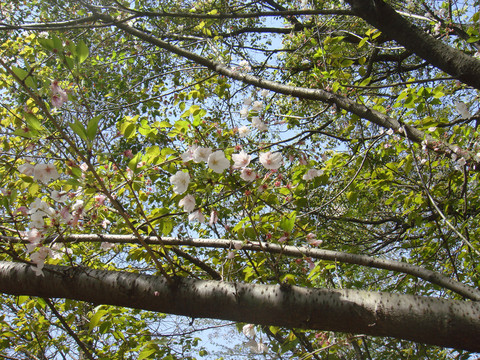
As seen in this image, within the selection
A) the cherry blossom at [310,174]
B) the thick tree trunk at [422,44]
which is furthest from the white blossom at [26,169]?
the thick tree trunk at [422,44]

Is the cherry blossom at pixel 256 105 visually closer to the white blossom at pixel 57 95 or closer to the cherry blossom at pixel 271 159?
the cherry blossom at pixel 271 159

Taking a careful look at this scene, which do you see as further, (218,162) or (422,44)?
(422,44)

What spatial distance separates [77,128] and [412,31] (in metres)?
2.12

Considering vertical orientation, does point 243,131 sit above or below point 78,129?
above

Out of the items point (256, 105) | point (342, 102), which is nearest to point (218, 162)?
point (256, 105)

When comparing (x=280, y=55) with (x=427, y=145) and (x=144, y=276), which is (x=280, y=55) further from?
(x=144, y=276)

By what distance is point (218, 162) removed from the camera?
56.4 inches

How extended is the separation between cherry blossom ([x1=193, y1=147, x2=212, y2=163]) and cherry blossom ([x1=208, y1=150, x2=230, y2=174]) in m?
0.02

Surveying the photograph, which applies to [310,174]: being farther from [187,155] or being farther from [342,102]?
[342,102]

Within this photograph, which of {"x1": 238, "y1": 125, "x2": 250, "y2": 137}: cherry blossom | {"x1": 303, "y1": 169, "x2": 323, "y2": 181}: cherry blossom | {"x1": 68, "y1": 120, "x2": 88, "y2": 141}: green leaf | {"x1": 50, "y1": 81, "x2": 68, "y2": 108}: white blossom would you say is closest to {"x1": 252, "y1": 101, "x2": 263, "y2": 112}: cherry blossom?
{"x1": 238, "y1": 125, "x2": 250, "y2": 137}: cherry blossom

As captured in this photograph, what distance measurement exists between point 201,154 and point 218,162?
0.32 ft

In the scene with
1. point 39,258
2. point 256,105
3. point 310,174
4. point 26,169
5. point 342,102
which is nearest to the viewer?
point 39,258

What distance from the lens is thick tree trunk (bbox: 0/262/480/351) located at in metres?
1.01

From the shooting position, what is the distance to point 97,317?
1.36m
